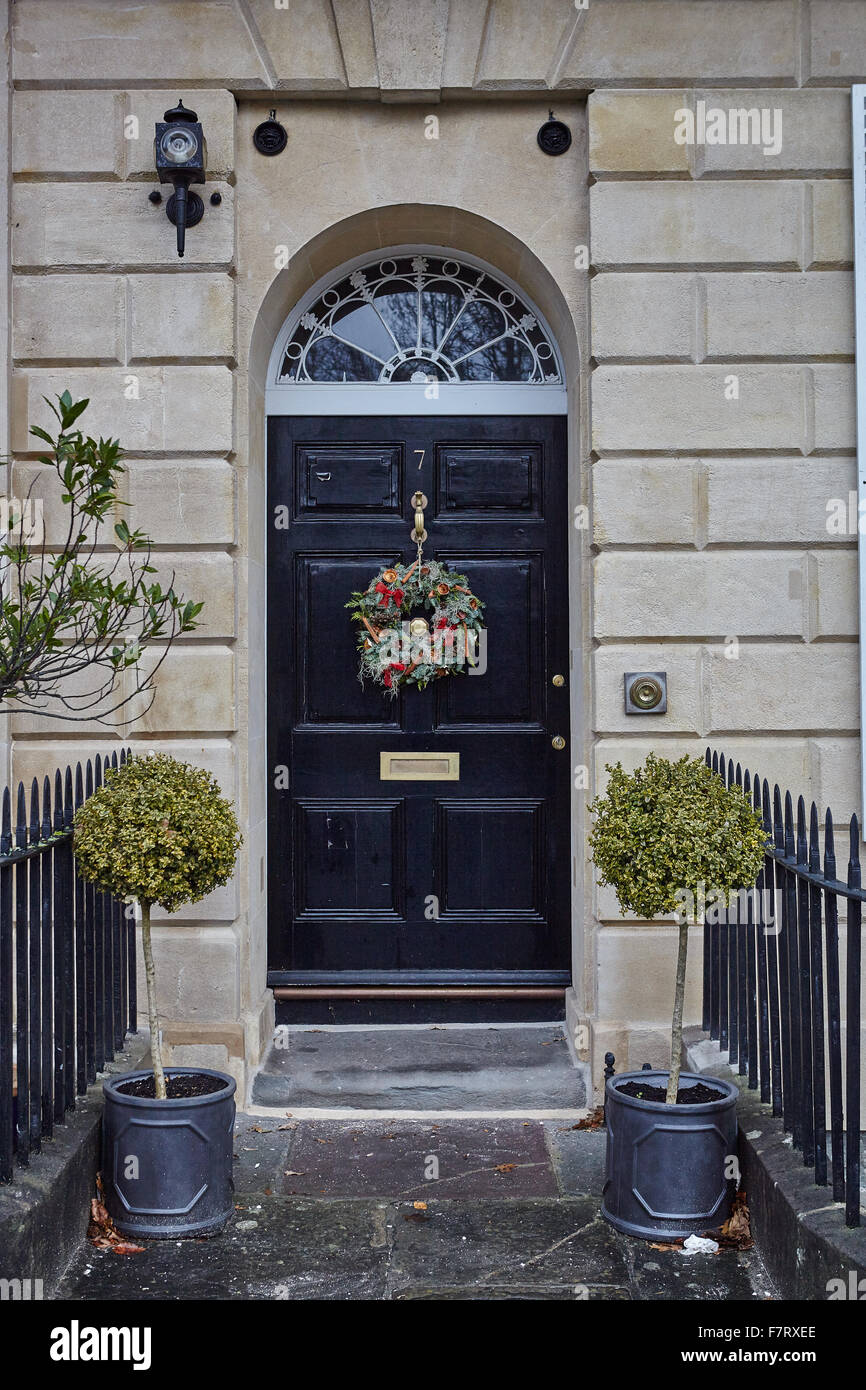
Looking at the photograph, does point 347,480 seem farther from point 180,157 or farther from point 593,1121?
point 593,1121

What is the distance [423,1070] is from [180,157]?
458 centimetres

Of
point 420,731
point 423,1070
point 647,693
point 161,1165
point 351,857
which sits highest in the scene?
point 647,693

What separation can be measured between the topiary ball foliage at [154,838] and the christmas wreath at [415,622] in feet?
6.33

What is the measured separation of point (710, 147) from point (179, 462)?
3049 millimetres

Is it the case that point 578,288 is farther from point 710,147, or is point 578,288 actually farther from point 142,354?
point 142,354

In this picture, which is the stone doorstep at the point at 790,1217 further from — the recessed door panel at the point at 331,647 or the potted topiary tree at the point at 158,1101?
the recessed door panel at the point at 331,647

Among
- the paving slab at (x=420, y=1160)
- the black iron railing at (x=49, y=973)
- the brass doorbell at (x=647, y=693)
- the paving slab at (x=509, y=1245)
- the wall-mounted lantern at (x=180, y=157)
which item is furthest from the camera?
the brass doorbell at (x=647, y=693)

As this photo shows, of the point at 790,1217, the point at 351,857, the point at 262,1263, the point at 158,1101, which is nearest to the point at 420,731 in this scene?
the point at 351,857

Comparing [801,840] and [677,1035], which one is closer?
[801,840]

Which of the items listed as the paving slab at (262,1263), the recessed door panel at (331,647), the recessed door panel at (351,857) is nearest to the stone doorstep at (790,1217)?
the paving slab at (262,1263)

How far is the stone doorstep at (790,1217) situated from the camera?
3.58m

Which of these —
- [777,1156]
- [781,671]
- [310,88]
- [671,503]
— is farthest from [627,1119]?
[310,88]

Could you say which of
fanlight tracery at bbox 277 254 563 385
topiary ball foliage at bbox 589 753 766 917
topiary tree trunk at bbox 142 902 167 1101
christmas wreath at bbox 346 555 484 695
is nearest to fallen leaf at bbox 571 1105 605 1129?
topiary ball foliage at bbox 589 753 766 917

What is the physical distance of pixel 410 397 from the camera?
6.58 meters
